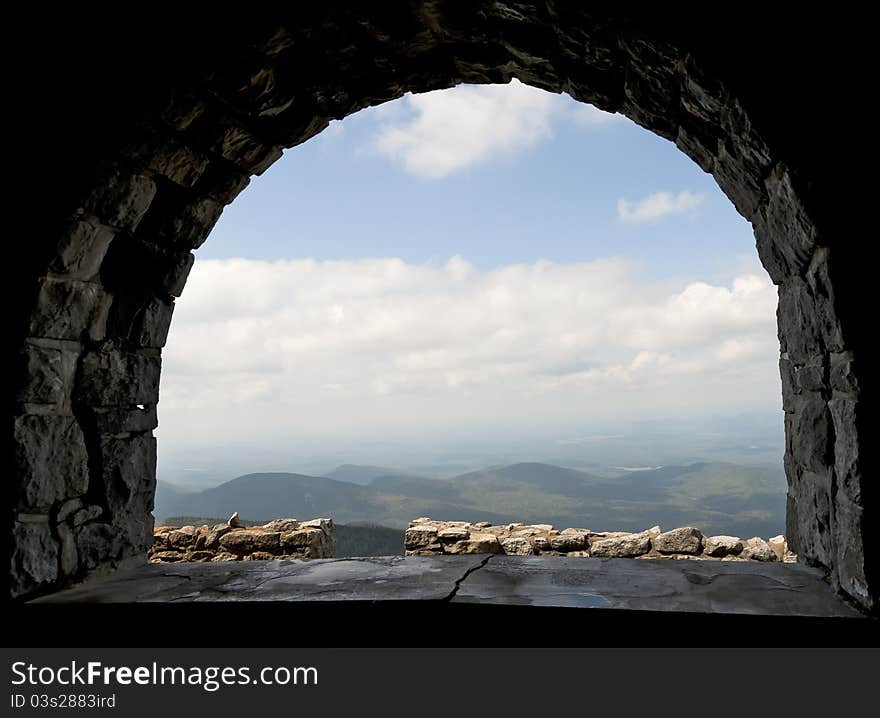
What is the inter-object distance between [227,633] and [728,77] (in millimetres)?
2407

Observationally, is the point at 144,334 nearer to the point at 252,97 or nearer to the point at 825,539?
the point at 252,97

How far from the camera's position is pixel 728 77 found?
6.22 feet

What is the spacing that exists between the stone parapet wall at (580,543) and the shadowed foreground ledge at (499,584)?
1.65 m

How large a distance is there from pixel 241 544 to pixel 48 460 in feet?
9.68

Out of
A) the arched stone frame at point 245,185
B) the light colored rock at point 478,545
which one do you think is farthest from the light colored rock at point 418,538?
the arched stone frame at point 245,185

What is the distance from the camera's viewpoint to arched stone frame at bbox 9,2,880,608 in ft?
6.26

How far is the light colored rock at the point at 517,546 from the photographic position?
464 centimetres

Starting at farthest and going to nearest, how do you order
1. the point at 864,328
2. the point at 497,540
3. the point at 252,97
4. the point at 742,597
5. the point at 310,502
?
1. the point at 310,502
2. the point at 497,540
3. the point at 252,97
4. the point at 742,597
5. the point at 864,328

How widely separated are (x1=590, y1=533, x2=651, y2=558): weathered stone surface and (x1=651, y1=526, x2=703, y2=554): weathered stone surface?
75 millimetres

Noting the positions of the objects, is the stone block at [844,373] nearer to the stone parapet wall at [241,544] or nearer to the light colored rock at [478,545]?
the light colored rock at [478,545]

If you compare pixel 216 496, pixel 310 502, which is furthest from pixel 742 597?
pixel 216 496

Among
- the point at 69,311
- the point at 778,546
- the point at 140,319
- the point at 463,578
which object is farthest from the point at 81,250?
the point at 778,546

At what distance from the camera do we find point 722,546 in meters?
4.33

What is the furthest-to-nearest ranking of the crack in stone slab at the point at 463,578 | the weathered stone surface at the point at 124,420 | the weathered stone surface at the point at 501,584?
the weathered stone surface at the point at 124,420 → the crack in stone slab at the point at 463,578 → the weathered stone surface at the point at 501,584
